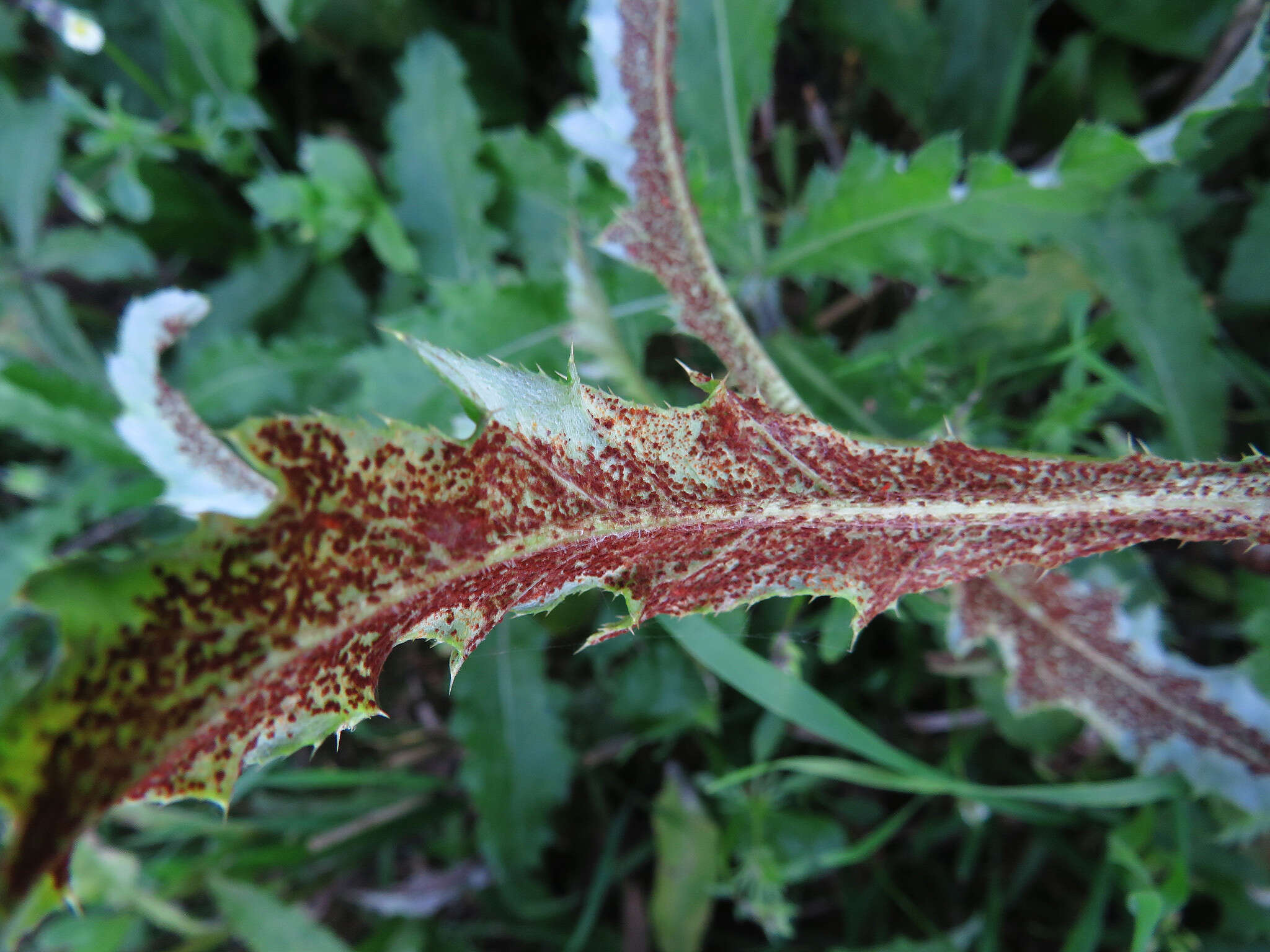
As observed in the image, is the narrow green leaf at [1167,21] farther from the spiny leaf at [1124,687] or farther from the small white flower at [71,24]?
the small white flower at [71,24]

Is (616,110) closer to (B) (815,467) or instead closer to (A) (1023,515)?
(B) (815,467)

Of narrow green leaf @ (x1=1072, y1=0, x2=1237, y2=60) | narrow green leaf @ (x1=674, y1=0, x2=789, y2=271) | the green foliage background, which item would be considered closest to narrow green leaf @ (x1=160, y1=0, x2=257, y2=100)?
the green foliage background

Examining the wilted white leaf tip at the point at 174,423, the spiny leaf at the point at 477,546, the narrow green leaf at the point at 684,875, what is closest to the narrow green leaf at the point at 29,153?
the wilted white leaf tip at the point at 174,423

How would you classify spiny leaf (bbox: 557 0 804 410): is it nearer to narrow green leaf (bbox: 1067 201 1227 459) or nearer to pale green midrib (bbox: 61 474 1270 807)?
pale green midrib (bbox: 61 474 1270 807)

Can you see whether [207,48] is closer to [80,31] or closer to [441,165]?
[80,31]

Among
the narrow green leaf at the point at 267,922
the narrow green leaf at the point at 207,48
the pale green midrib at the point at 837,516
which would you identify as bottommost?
the narrow green leaf at the point at 267,922

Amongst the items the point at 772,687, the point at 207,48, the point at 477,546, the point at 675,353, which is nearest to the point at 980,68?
the point at 675,353

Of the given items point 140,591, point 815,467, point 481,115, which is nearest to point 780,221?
point 481,115
